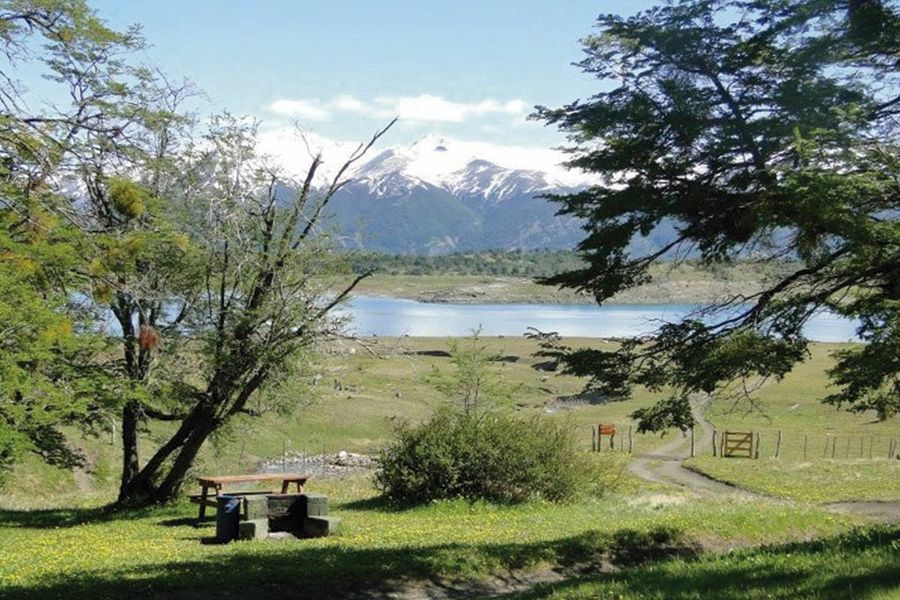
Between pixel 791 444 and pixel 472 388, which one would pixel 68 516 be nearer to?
pixel 472 388

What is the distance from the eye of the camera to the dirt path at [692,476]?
25719 mm

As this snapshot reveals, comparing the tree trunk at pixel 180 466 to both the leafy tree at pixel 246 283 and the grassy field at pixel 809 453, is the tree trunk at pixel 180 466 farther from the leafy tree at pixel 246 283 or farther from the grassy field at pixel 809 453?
the grassy field at pixel 809 453

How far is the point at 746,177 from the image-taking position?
10.9 metres

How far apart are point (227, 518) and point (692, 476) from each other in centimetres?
2752

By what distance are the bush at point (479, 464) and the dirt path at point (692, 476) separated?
404 cm

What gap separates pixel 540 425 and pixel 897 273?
13.7 meters

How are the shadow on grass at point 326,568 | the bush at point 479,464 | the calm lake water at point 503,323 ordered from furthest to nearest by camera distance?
the calm lake water at point 503,323 → the bush at point 479,464 → the shadow on grass at point 326,568

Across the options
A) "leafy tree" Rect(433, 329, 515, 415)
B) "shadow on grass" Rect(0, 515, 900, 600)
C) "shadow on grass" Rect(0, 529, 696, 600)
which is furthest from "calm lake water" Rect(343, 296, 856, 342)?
"shadow on grass" Rect(0, 515, 900, 600)

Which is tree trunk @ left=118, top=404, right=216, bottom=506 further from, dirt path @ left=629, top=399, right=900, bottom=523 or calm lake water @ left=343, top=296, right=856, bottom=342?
calm lake water @ left=343, top=296, right=856, bottom=342

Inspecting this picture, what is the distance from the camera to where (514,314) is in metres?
167

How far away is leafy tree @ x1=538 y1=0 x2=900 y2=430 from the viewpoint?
988 cm

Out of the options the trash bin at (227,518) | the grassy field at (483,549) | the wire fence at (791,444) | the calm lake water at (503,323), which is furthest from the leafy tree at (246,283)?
the calm lake water at (503,323)

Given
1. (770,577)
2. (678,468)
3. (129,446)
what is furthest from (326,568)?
(678,468)

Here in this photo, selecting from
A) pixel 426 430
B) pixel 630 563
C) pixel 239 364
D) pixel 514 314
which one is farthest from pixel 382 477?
pixel 514 314
